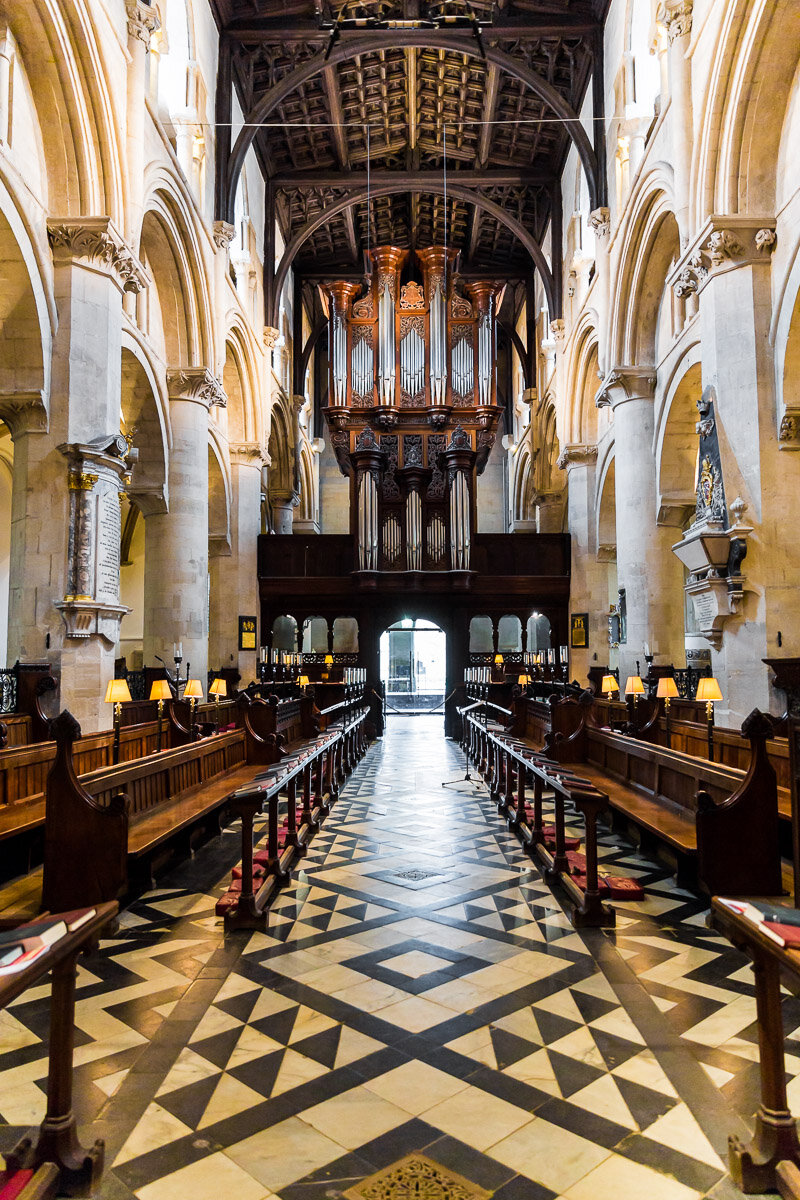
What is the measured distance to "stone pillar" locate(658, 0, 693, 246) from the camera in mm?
9992

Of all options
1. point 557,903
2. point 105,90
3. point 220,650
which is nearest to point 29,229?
point 105,90

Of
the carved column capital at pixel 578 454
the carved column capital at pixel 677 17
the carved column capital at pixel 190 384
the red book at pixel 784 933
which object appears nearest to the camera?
the red book at pixel 784 933

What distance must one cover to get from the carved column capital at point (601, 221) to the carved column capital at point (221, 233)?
255 inches

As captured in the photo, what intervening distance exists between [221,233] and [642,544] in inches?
358

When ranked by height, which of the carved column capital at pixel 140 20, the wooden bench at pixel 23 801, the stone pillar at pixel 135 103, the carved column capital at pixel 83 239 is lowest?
the wooden bench at pixel 23 801

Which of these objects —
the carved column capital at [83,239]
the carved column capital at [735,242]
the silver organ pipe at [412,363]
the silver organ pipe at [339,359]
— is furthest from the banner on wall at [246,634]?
the carved column capital at [735,242]

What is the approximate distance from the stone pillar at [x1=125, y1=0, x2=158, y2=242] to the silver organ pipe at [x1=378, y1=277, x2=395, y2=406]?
10014 millimetres

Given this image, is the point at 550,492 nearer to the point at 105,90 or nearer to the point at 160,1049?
the point at 105,90

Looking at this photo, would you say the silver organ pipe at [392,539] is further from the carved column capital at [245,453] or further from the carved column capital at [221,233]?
the carved column capital at [221,233]

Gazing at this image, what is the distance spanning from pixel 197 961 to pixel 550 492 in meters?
19.2

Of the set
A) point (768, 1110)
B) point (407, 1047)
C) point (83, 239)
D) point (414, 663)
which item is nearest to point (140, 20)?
point (83, 239)

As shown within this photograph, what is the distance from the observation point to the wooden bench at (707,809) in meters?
4.48

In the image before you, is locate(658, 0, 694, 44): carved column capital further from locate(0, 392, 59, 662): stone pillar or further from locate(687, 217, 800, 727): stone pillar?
locate(0, 392, 59, 662): stone pillar

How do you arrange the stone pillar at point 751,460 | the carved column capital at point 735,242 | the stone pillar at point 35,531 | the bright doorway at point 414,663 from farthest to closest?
the bright doorway at point 414,663
the carved column capital at point 735,242
the stone pillar at point 751,460
the stone pillar at point 35,531
